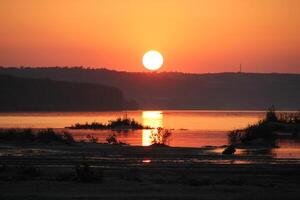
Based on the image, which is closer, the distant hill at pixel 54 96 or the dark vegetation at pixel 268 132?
the dark vegetation at pixel 268 132

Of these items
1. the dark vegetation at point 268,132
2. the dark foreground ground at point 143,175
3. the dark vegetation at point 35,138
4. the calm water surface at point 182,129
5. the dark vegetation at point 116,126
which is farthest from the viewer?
the dark vegetation at point 116,126

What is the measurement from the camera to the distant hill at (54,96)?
164m

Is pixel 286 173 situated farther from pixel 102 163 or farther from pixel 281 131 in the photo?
pixel 281 131

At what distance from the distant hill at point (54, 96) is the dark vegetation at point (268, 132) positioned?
10550 cm

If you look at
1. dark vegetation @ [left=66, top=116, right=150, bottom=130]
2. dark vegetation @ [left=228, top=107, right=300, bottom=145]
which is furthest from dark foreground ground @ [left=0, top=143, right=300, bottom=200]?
dark vegetation @ [left=66, top=116, right=150, bottom=130]

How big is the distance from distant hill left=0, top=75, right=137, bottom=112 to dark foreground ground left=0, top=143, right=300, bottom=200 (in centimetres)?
12673

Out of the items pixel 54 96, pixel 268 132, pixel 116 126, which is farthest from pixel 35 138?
pixel 54 96

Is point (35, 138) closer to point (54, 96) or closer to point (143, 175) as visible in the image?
point (143, 175)

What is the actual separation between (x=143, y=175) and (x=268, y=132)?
24.8 metres

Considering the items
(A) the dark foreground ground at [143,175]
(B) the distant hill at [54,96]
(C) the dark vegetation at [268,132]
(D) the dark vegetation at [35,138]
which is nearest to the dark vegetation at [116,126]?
(C) the dark vegetation at [268,132]

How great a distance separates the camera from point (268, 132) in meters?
47.6

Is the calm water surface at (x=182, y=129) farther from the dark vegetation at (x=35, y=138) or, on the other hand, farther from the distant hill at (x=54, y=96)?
the distant hill at (x=54, y=96)

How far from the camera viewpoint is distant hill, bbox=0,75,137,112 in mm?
164250

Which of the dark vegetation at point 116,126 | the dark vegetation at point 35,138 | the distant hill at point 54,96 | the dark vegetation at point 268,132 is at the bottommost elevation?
the dark vegetation at point 35,138
